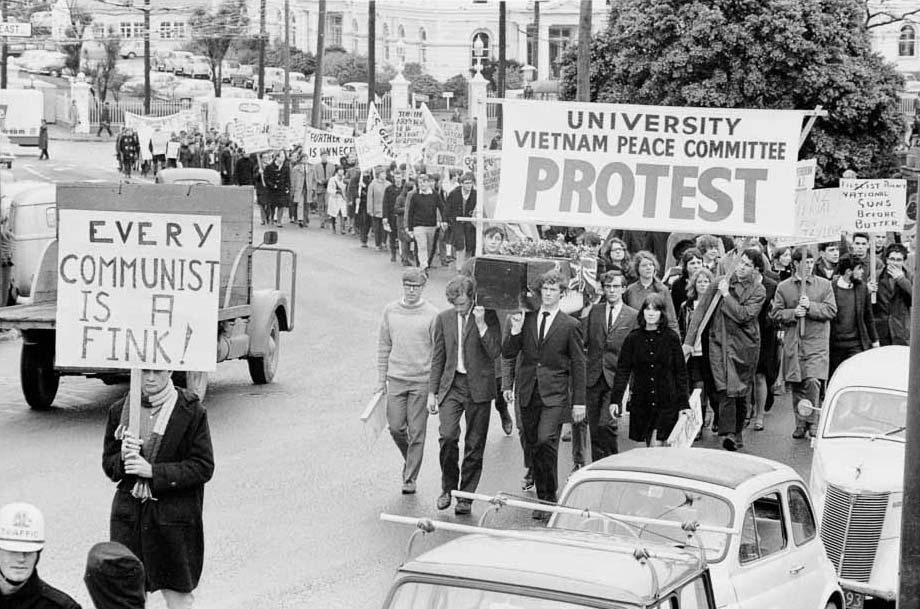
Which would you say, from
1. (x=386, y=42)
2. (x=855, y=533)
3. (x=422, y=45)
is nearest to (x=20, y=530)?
(x=855, y=533)

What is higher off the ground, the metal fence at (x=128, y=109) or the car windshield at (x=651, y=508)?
the metal fence at (x=128, y=109)

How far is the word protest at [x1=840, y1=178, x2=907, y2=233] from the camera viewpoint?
18.6 metres

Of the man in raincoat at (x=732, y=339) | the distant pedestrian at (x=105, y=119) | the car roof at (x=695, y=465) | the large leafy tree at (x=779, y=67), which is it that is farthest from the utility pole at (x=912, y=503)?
the distant pedestrian at (x=105, y=119)

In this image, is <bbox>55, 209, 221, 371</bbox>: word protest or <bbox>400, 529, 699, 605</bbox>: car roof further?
<bbox>55, 209, 221, 371</bbox>: word protest

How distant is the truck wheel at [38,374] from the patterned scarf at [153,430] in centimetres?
→ 785

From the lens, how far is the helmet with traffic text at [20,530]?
6742mm

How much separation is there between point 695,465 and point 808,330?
670 centimetres

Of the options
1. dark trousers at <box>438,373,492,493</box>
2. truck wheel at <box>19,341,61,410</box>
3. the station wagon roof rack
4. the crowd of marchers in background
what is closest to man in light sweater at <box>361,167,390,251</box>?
the crowd of marchers in background

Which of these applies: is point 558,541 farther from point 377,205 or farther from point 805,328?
point 377,205

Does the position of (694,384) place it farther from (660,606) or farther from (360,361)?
(660,606)

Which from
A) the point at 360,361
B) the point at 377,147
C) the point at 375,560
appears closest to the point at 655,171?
the point at 375,560

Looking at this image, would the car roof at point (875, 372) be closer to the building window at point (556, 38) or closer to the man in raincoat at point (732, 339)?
the man in raincoat at point (732, 339)

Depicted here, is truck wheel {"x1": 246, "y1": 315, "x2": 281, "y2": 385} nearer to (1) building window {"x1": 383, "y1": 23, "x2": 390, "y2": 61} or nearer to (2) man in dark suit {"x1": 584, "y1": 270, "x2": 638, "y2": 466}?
(2) man in dark suit {"x1": 584, "y1": 270, "x2": 638, "y2": 466}

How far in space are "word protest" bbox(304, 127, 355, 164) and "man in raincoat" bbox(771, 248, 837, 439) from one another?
23489 millimetres
